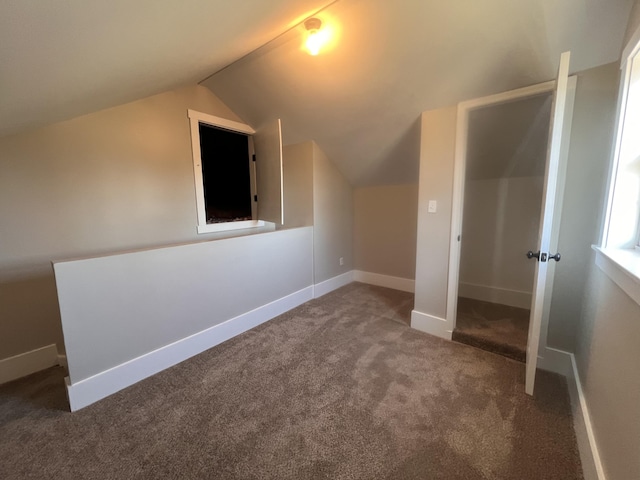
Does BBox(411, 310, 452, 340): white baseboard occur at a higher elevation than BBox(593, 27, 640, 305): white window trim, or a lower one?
lower

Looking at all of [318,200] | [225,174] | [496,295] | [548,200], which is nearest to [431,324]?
[496,295]

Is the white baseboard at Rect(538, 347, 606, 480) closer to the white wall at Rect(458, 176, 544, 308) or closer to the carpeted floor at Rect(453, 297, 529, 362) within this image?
the carpeted floor at Rect(453, 297, 529, 362)

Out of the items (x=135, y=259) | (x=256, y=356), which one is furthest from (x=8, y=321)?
(x=256, y=356)

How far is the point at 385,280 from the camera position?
385cm

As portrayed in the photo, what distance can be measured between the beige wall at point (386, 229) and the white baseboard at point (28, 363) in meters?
3.48

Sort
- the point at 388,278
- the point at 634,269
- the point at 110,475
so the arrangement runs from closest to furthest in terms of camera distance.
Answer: the point at 634,269 → the point at 110,475 → the point at 388,278

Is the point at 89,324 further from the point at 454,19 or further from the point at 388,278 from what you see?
the point at 388,278

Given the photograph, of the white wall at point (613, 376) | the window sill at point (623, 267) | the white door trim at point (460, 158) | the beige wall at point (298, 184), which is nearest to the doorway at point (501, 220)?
the white door trim at point (460, 158)

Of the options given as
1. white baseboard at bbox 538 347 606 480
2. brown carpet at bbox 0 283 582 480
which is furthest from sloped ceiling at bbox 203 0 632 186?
brown carpet at bbox 0 283 582 480

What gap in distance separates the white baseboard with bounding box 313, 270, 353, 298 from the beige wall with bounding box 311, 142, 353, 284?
6 centimetres

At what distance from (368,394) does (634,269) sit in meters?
1.47

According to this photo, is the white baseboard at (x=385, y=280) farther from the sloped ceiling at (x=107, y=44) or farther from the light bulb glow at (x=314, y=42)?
the sloped ceiling at (x=107, y=44)

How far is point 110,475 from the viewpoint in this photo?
1241 millimetres

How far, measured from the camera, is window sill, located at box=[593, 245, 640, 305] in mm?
945
